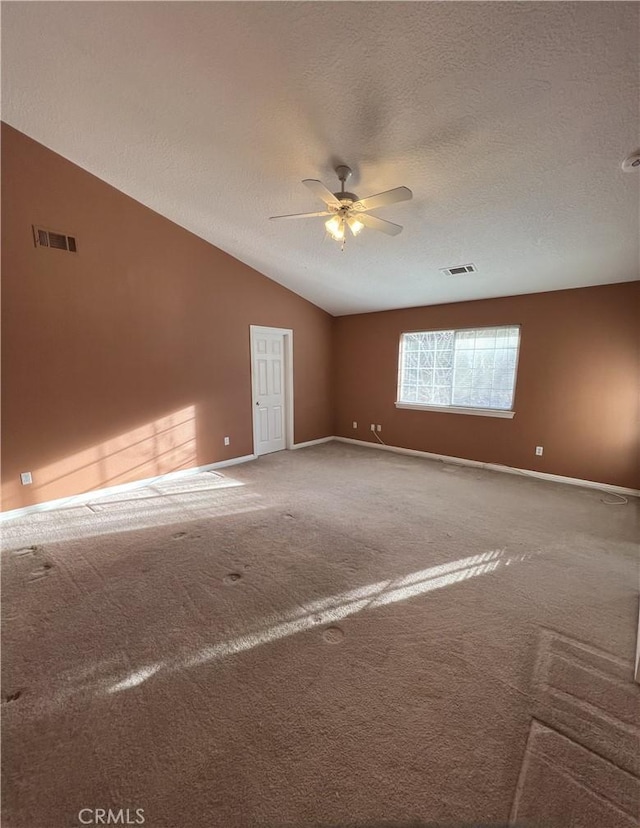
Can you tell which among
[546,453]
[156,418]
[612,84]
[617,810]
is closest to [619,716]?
[617,810]

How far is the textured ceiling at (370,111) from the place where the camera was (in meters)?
1.72

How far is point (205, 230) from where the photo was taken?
4262 mm

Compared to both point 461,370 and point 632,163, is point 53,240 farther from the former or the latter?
point 461,370

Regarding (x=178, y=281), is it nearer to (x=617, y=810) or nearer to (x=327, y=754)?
(x=327, y=754)

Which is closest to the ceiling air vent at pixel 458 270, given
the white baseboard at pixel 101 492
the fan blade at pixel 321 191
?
the fan blade at pixel 321 191

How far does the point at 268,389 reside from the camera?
223 inches

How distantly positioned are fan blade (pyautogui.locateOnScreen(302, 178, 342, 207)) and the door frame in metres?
3.00

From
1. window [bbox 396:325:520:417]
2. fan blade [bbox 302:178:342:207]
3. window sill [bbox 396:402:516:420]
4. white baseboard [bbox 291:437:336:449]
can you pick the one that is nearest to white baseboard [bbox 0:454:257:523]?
white baseboard [bbox 291:437:336:449]

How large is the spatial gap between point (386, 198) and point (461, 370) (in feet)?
11.4

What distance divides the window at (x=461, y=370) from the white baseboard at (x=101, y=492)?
10.9 feet

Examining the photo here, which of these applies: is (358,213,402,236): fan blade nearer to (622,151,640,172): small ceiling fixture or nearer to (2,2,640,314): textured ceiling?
(2,2,640,314): textured ceiling

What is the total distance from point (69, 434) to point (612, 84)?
508cm

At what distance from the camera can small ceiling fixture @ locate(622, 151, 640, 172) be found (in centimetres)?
216

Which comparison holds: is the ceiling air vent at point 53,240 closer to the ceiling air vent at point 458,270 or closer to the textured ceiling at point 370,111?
the textured ceiling at point 370,111
